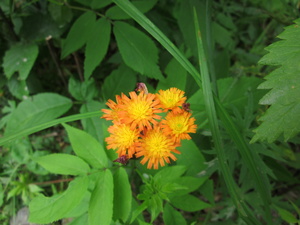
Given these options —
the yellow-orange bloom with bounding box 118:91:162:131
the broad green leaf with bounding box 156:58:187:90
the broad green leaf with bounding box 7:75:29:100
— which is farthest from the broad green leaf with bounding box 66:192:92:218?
the broad green leaf with bounding box 7:75:29:100

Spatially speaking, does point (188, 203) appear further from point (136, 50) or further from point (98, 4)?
point (98, 4)

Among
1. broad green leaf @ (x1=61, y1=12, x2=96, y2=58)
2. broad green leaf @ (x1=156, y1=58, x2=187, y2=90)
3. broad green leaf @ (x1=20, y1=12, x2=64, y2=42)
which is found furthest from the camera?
broad green leaf @ (x1=20, y1=12, x2=64, y2=42)

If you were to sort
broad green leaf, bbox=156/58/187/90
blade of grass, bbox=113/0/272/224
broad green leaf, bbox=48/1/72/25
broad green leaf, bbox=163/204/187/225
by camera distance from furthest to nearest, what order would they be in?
broad green leaf, bbox=48/1/72/25 < broad green leaf, bbox=156/58/187/90 < broad green leaf, bbox=163/204/187/225 < blade of grass, bbox=113/0/272/224

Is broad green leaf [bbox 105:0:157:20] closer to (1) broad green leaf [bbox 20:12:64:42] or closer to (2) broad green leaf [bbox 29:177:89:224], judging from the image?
(1) broad green leaf [bbox 20:12:64:42]

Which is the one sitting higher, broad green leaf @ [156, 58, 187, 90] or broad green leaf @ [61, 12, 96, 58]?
broad green leaf @ [61, 12, 96, 58]

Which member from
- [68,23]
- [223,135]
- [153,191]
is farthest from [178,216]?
[68,23]

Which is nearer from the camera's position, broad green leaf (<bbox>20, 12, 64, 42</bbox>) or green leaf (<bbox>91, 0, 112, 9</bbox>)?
green leaf (<bbox>91, 0, 112, 9</bbox>)

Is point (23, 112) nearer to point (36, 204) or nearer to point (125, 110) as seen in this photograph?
point (36, 204)

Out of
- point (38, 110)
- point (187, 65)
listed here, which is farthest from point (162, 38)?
point (38, 110)
